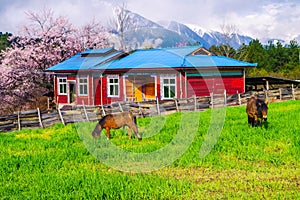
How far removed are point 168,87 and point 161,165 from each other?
16551 millimetres

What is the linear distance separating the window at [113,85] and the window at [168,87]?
13.3 ft

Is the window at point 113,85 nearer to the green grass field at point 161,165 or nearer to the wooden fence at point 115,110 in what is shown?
the wooden fence at point 115,110

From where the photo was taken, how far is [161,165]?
32.8 ft

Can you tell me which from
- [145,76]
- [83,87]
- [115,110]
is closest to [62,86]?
[83,87]

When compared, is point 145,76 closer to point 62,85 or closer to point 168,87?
point 168,87

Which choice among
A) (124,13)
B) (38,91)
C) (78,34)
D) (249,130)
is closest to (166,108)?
(249,130)

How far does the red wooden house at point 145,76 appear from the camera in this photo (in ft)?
85.4

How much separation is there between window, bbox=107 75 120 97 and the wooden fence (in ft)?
22.7

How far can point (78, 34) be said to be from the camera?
4128 cm

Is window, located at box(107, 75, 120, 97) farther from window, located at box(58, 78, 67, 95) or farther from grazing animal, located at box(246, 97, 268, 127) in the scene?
grazing animal, located at box(246, 97, 268, 127)

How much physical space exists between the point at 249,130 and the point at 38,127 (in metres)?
10.4

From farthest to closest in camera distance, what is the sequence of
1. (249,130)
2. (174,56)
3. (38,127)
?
(174,56) → (38,127) → (249,130)

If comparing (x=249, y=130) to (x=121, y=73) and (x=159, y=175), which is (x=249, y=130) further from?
(x=121, y=73)

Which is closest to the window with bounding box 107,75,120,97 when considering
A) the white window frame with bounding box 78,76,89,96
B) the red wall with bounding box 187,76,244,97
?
the white window frame with bounding box 78,76,89,96
